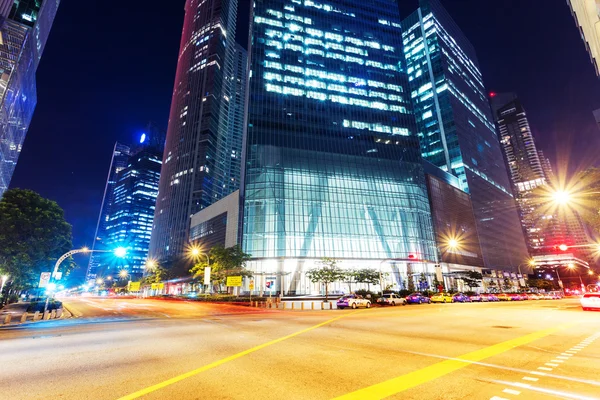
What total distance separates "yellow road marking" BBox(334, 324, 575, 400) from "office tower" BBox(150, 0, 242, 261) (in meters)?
117

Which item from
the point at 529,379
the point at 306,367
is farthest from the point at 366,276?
the point at 529,379

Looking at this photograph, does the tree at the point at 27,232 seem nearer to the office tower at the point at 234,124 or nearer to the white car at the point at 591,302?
the white car at the point at 591,302

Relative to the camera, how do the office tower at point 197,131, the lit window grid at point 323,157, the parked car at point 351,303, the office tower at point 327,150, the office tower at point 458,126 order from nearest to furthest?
the parked car at point 351,303
the office tower at point 327,150
the lit window grid at point 323,157
the office tower at point 458,126
the office tower at point 197,131

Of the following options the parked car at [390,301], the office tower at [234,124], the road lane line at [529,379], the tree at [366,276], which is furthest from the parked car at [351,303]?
the office tower at [234,124]

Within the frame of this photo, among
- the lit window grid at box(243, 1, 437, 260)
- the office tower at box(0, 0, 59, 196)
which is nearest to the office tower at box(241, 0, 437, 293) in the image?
the lit window grid at box(243, 1, 437, 260)

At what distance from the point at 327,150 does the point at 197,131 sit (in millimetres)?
86017

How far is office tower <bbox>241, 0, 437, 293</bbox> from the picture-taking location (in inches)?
2815

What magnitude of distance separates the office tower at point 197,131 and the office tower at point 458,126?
9801 cm

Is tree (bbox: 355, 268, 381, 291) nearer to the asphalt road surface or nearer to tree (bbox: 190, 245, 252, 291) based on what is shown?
tree (bbox: 190, 245, 252, 291)

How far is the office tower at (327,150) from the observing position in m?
71.5

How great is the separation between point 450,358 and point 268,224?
208 ft

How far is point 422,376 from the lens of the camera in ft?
23.0

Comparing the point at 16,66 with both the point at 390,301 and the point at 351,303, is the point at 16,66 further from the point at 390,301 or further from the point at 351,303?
the point at 390,301

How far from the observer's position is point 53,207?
37.0 metres
